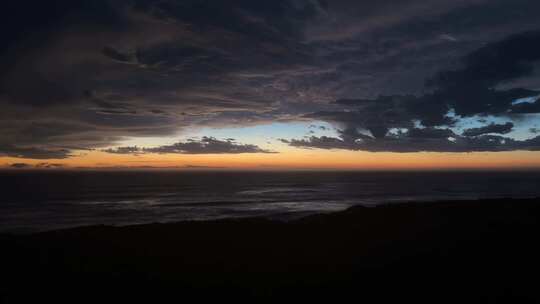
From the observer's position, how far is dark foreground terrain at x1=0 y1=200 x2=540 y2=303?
11.6m

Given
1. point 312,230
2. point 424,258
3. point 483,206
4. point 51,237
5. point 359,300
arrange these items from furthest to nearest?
point 483,206
point 312,230
point 51,237
point 424,258
point 359,300

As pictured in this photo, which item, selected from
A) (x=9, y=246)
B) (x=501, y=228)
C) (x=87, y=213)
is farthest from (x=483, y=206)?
(x=87, y=213)

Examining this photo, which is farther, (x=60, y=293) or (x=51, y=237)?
(x=51, y=237)

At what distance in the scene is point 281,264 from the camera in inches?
600

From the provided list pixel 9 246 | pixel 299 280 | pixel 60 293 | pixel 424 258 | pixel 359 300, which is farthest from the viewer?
pixel 9 246

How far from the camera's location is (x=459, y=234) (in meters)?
20.5

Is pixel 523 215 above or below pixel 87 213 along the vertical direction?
above

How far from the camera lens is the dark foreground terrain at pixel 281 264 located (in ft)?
38.0

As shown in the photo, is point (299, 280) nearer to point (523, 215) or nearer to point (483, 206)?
point (523, 215)

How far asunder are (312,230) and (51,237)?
16941 millimetres

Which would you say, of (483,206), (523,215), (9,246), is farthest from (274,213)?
(9,246)

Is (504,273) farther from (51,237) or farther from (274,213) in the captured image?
(274,213)

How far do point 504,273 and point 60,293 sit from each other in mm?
16040

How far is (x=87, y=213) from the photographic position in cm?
5031
